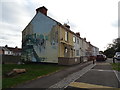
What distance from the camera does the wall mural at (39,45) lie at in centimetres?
2617

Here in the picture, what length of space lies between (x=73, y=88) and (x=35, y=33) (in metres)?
19.2

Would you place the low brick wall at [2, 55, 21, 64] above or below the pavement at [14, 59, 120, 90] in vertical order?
above

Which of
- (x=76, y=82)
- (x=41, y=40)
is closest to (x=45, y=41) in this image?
(x=41, y=40)

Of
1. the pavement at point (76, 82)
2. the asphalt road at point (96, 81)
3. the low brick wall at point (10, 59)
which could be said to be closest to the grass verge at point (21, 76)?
the pavement at point (76, 82)

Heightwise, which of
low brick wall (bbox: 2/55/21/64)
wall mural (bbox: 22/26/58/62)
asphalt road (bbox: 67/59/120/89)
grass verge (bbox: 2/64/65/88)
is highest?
wall mural (bbox: 22/26/58/62)

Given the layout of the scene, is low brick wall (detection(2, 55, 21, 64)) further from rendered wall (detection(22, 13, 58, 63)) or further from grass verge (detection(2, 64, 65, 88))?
grass verge (detection(2, 64, 65, 88))

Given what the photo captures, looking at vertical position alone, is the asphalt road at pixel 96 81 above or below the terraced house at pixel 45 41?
below

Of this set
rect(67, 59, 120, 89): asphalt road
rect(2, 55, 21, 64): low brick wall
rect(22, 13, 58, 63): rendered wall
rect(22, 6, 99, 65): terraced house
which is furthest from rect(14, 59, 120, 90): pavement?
rect(2, 55, 21, 64): low brick wall

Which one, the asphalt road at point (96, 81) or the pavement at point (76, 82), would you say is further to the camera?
the asphalt road at point (96, 81)

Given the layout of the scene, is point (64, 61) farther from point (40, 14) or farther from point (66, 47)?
point (40, 14)

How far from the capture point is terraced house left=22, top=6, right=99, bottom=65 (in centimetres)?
2586

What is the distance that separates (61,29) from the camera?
26797mm

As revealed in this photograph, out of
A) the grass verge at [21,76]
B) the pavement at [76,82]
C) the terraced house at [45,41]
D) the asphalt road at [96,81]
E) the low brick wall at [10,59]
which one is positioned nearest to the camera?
the pavement at [76,82]

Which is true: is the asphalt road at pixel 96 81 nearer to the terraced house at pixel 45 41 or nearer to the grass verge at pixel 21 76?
the grass verge at pixel 21 76
